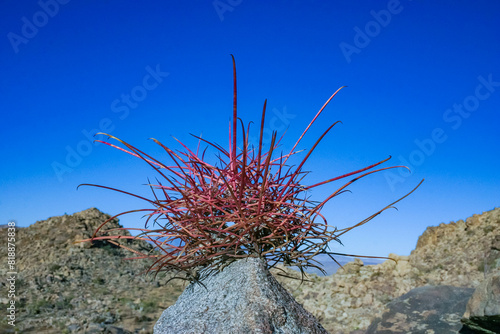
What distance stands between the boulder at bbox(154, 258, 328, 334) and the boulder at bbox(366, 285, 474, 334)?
10.3 ft

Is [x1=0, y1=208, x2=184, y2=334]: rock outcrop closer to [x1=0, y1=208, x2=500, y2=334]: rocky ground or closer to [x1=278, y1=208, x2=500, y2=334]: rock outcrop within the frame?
[x1=0, y1=208, x2=500, y2=334]: rocky ground

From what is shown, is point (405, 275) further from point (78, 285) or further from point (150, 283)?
point (78, 285)

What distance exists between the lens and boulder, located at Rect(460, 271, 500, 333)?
377 centimetres

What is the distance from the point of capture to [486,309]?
3.83 meters

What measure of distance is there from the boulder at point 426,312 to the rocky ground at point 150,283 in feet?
3.52

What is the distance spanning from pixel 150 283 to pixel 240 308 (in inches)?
246

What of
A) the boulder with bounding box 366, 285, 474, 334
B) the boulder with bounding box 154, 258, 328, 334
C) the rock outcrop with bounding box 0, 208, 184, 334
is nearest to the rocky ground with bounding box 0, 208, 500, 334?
the rock outcrop with bounding box 0, 208, 184, 334

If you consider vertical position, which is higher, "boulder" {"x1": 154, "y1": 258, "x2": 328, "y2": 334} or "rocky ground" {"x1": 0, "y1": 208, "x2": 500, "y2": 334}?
"rocky ground" {"x1": 0, "y1": 208, "x2": 500, "y2": 334}

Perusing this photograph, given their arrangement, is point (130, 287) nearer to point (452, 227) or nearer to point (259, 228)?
point (259, 228)

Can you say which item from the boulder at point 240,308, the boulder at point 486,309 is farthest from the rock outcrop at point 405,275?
the boulder at point 240,308

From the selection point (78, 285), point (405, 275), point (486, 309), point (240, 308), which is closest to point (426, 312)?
point (486, 309)

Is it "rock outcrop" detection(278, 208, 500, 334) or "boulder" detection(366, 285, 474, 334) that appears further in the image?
"rock outcrop" detection(278, 208, 500, 334)

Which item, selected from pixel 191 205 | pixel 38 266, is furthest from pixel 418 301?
pixel 38 266

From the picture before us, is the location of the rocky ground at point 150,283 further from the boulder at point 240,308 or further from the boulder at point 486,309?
the boulder at point 240,308
